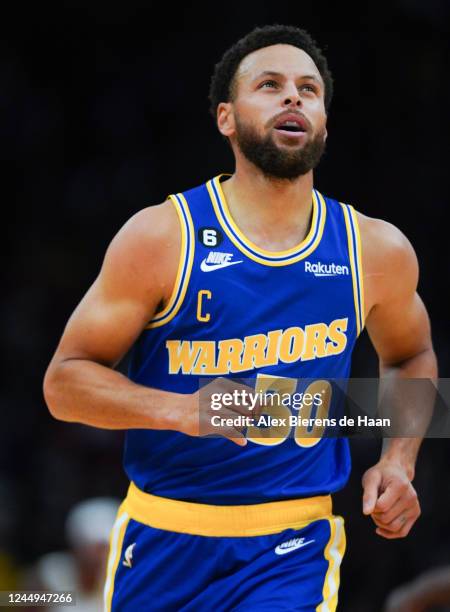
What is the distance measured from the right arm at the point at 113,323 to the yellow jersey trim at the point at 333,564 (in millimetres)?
940

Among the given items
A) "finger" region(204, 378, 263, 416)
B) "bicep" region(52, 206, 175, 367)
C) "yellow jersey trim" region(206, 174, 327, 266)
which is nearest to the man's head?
"yellow jersey trim" region(206, 174, 327, 266)

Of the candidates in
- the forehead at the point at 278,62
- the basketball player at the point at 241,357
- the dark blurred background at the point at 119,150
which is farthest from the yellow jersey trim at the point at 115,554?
the dark blurred background at the point at 119,150

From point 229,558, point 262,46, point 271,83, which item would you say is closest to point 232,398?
point 229,558

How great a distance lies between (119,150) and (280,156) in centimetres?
664

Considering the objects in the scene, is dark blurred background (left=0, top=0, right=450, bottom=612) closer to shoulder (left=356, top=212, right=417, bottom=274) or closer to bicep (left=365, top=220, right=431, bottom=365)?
bicep (left=365, top=220, right=431, bottom=365)

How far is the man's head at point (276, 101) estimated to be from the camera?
4.34 metres

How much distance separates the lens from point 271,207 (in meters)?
4.43

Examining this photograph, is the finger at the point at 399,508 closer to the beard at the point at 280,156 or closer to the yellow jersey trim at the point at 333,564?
the yellow jersey trim at the point at 333,564

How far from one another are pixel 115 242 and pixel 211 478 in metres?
0.97

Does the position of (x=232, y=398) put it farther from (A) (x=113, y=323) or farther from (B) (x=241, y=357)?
(A) (x=113, y=323)

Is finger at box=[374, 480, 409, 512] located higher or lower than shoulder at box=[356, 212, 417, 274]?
lower

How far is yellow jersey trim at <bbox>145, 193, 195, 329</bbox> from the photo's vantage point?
414 centimetres

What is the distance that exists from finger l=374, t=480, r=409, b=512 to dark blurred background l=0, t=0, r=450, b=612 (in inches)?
184

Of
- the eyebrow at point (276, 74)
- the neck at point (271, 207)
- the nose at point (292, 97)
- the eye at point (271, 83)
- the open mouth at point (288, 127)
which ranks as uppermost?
the eyebrow at point (276, 74)
